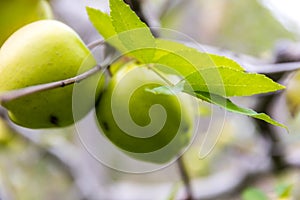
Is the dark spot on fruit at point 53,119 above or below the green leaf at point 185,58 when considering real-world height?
below

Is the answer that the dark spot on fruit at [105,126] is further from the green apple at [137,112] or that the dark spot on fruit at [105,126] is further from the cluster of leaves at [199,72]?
the cluster of leaves at [199,72]

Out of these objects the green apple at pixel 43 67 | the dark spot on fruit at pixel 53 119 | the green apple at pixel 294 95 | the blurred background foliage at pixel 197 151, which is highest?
the green apple at pixel 43 67

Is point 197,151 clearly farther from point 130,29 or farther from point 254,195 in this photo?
point 130,29

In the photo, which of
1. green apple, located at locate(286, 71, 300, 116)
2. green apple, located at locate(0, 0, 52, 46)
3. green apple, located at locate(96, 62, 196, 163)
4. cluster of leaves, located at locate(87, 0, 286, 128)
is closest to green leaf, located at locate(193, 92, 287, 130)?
cluster of leaves, located at locate(87, 0, 286, 128)

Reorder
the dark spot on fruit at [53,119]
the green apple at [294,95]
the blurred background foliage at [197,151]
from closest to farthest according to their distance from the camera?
the dark spot on fruit at [53,119] → the green apple at [294,95] → the blurred background foliage at [197,151]

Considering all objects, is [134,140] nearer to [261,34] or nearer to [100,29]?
[100,29]

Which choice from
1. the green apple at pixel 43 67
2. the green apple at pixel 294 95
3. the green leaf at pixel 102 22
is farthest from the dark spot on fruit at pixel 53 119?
the green apple at pixel 294 95

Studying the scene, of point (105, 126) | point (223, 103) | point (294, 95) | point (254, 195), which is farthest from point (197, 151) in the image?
point (223, 103)
